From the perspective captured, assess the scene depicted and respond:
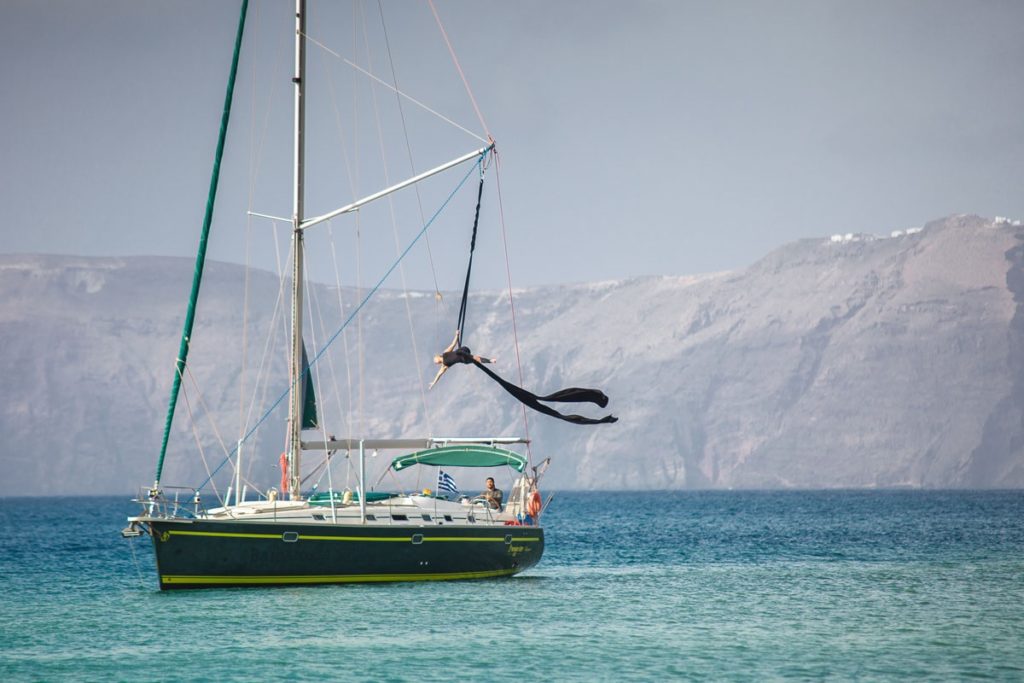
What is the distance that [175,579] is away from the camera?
4159 cm

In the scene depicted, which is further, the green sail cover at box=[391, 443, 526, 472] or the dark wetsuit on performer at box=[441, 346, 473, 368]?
the green sail cover at box=[391, 443, 526, 472]

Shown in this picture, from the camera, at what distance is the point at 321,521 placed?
42219 millimetres

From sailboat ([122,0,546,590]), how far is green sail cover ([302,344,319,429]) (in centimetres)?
5

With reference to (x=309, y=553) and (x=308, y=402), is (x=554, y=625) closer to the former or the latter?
(x=309, y=553)

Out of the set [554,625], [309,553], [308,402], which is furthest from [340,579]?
[554,625]

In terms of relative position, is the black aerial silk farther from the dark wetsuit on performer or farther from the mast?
the mast

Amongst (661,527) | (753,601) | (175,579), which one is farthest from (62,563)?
(661,527)

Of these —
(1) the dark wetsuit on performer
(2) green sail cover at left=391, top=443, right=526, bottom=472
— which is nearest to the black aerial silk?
(1) the dark wetsuit on performer

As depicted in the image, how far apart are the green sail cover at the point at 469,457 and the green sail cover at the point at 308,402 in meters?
3.96

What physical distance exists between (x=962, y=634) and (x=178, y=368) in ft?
76.1

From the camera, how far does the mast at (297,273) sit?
1730 inches

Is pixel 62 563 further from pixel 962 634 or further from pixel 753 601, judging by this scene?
pixel 962 634

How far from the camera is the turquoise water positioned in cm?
3012

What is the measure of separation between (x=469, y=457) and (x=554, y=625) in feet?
39.1
